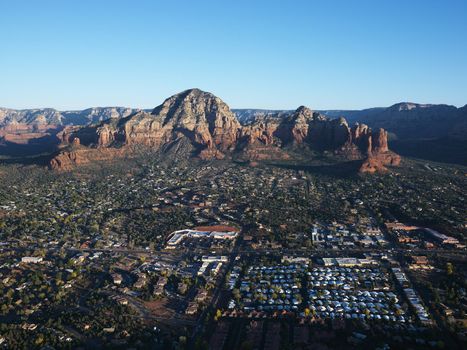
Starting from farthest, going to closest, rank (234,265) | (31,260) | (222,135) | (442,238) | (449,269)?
(222,135), (442,238), (31,260), (234,265), (449,269)

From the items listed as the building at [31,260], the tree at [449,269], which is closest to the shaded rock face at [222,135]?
the building at [31,260]

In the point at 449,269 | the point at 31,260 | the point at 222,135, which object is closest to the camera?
the point at 449,269

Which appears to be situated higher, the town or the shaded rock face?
the shaded rock face

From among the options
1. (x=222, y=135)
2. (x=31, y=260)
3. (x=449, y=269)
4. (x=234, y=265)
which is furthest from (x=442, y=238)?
(x=222, y=135)

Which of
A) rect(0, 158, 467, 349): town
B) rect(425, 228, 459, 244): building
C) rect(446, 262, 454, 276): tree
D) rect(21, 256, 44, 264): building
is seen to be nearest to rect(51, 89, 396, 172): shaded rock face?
rect(0, 158, 467, 349): town

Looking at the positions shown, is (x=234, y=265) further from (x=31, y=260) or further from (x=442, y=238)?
(x=442, y=238)

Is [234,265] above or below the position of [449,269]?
below

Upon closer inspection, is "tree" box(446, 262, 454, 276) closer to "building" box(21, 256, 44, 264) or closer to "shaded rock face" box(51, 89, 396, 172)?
"building" box(21, 256, 44, 264)

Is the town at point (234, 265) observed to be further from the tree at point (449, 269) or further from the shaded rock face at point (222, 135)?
the shaded rock face at point (222, 135)

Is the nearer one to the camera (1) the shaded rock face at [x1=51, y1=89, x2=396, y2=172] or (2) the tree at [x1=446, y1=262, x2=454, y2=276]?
(2) the tree at [x1=446, y1=262, x2=454, y2=276]
